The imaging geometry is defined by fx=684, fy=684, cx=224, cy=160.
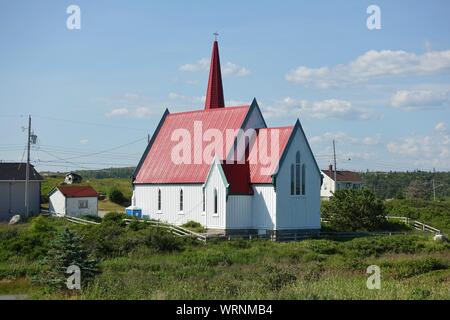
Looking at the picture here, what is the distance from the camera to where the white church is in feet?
134

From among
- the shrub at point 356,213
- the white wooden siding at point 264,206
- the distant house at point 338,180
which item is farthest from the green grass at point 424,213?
the distant house at point 338,180

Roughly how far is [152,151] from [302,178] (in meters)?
13.1

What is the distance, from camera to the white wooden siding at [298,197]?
40.8 metres

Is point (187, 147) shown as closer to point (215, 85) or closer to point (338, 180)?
point (215, 85)

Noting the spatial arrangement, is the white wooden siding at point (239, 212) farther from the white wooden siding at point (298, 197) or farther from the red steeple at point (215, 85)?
the red steeple at point (215, 85)

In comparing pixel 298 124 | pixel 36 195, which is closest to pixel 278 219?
pixel 298 124

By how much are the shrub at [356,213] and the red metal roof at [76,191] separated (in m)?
19.4

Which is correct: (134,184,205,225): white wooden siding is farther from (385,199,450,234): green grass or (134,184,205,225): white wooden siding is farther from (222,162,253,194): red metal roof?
(385,199,450,234): green grass

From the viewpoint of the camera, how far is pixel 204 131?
150 feet

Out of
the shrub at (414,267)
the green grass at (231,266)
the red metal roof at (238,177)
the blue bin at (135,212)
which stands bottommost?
the shrub at (414,267)

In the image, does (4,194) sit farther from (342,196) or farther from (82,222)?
(342,196)

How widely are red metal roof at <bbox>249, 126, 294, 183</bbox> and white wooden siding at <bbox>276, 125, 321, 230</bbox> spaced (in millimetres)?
496

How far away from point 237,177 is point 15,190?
22487 mm

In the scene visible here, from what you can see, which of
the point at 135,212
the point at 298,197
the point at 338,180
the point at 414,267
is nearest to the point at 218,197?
the point at 298,197
